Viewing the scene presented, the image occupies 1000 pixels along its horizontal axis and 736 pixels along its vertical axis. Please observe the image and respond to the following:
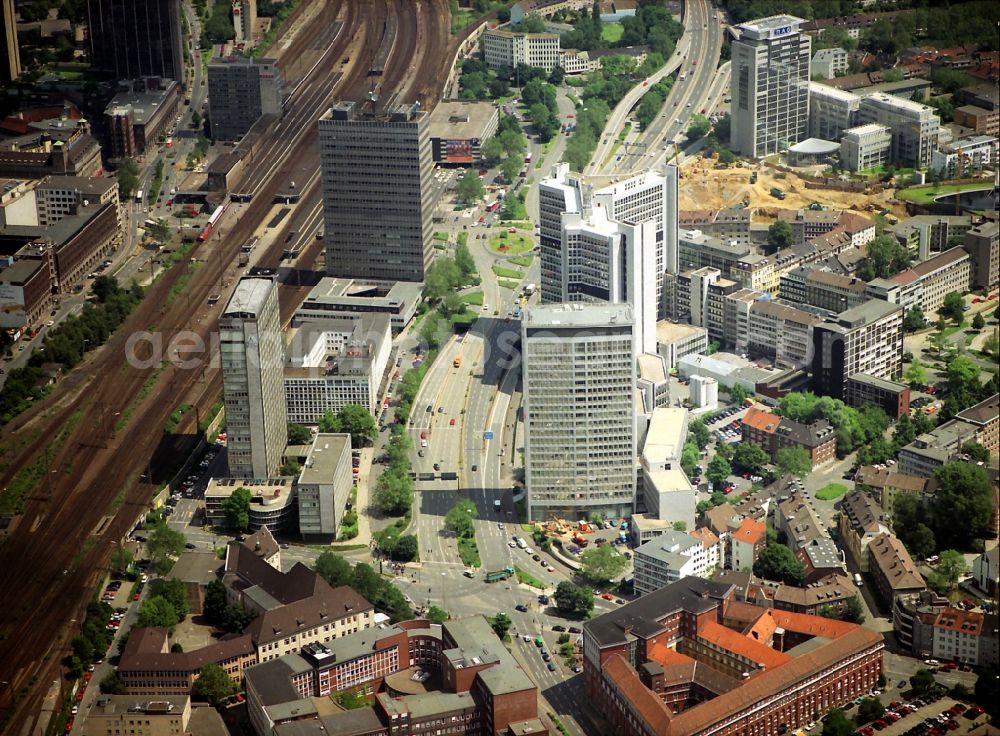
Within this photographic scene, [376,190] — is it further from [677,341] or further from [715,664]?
[715,664]

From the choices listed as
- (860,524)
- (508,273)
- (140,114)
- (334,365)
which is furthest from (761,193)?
(860,524)

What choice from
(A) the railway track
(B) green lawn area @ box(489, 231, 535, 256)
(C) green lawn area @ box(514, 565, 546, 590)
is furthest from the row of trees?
(C) green lawn area @ box(514, 565, 546, 590)

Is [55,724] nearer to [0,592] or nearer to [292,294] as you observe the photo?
[0,592]

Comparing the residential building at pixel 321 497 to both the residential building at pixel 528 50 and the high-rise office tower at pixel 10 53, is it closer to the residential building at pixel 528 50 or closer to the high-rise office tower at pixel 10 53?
the high-rise office tower at pixel 10 53

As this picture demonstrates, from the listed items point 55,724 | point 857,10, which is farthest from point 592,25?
point 55,724

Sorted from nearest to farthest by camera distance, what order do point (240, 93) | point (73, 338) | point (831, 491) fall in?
point (831, 491), point (73, 338), point (240, 93)

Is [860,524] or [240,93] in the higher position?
[240,93]

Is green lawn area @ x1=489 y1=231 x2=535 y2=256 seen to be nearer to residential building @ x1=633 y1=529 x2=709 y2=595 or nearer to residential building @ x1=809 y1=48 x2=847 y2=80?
residential building @ x1=809 y1=48 x2=847 y2=80
